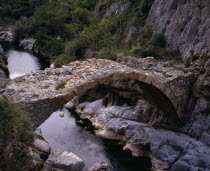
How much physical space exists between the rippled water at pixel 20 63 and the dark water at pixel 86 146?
33.3 ft

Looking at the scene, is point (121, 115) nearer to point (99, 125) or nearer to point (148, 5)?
point (99, 125)

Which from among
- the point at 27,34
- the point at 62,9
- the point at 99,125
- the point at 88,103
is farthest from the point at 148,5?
the point at 27,34

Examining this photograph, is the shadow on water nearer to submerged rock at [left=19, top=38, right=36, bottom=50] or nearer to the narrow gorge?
submerged rock at [left=19, top=38, right=36, bottom=50]

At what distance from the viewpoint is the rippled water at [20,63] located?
25131 mm

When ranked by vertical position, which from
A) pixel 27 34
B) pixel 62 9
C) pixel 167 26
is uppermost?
pixel 167 26

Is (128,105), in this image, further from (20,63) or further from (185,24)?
(20,63)

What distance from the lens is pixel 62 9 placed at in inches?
1451

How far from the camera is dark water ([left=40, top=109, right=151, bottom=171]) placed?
12751 millimetres

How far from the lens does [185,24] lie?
16.0 meters

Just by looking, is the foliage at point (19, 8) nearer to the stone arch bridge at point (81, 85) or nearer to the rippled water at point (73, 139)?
the rippled water at point (73, 139)

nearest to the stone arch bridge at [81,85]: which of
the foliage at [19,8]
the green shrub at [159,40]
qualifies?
the green shrub at [159,40]

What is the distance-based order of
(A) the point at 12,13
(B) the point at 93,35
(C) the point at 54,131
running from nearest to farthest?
1. (C) the point at 54,131
2. (B) the point at 93,35
3. (A) the point at 12,13

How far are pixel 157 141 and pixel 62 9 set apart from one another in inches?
1087

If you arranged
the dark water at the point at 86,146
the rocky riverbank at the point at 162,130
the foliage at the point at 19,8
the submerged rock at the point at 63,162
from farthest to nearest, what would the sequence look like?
the foliage at the point at 19,8 < the dark water at the point at 86,146 < the rocky riverbank at the point at 162,130 < the submerged rock at the point at 63,162
